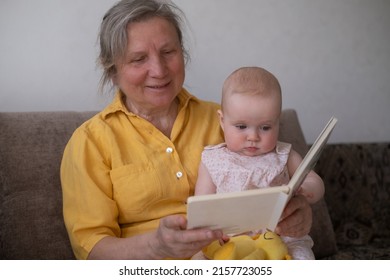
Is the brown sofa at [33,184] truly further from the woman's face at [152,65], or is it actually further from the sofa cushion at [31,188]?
the woman's face at [152,65]

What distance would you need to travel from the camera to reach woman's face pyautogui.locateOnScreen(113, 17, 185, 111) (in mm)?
1094

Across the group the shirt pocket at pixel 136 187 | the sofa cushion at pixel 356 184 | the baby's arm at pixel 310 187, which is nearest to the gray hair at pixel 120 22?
the shirt pocket at pixel 136 187

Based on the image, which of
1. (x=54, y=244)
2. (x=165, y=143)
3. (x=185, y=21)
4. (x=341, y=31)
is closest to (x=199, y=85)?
(x=185, y=21)

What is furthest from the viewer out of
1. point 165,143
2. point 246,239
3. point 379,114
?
point 379,114

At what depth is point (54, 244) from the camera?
1.20 m

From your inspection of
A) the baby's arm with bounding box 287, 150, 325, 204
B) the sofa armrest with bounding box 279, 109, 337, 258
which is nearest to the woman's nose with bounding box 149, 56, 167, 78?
the baby's arm with bounding box 287, 150, 325, 204

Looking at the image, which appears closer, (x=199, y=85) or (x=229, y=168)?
(x=229, y=168)

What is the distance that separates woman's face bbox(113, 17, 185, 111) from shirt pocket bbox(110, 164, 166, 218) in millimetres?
150

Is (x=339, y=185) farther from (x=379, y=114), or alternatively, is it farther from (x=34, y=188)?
(x=34, y=188)

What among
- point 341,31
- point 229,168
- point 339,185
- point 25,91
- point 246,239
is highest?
point 341,31

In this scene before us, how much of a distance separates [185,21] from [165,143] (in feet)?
1.06

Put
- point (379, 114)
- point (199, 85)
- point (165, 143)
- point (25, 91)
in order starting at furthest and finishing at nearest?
point (379, 114)
point (199, 85)
point (25, 91)
point (165, 143)

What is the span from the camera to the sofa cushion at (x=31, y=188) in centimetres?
117

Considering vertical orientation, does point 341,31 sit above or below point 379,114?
above
